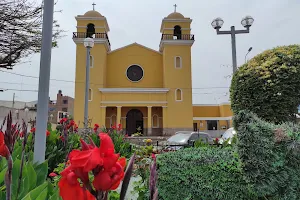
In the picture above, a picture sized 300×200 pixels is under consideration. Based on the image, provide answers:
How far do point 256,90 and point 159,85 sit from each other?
72.0 ft

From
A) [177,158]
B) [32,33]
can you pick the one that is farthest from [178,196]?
[32,33]

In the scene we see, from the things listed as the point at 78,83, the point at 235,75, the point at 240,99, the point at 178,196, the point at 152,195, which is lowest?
the point at 178,196

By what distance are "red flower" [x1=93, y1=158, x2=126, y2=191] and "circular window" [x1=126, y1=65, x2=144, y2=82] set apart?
85.0 feet

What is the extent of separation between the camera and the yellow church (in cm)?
2439

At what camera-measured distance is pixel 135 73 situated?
87.8ft

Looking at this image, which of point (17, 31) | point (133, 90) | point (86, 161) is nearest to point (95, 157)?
point (86, 161)

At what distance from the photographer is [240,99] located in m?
4.97

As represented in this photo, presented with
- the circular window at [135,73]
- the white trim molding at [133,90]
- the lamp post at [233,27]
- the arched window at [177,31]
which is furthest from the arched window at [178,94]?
the lamp post at [233,27]

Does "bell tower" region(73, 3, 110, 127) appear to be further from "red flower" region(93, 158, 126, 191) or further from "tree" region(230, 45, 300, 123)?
"red flower" region(93, 158, 126, 191)

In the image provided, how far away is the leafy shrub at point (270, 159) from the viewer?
3070mm

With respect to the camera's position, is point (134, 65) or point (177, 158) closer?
point (177, 158)

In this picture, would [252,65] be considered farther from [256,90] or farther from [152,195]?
[152,195]

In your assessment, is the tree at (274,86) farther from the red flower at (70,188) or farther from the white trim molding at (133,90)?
the white trim molding at (133,90)

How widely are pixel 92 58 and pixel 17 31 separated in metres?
19.3
